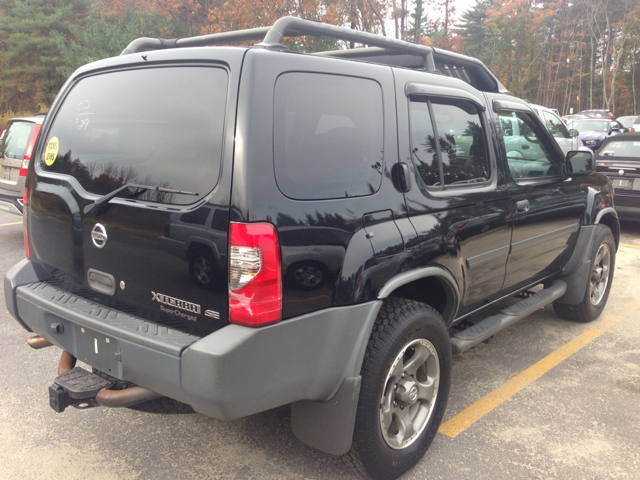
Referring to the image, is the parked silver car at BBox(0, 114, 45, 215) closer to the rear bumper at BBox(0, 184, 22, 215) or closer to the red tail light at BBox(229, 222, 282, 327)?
the rear bumper at BBox(0, 184, 22, 215)

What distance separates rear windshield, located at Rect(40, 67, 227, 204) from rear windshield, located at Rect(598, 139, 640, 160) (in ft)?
26.9

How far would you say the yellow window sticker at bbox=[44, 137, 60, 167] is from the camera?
9.17ft

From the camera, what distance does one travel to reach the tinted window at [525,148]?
141 inches

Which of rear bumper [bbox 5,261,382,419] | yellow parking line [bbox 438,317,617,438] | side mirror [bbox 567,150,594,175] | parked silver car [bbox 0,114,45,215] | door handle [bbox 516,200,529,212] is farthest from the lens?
parked silver car [bbox 0,114,45,215]

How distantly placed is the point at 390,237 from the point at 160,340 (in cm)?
108

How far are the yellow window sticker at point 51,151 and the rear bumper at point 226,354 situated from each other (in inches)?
29.9

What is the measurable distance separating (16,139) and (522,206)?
6723 mm

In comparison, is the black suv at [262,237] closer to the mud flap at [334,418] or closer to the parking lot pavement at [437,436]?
the mud flap at [334,418]

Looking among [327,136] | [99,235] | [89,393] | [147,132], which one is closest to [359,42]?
[327,136]

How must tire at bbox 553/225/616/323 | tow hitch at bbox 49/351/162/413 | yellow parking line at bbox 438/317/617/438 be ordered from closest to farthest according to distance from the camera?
tow hitch at bbox 49/351/162/413
yellow parking line at bbox 438/317/617/438
tire at bbox 553/225/616/323

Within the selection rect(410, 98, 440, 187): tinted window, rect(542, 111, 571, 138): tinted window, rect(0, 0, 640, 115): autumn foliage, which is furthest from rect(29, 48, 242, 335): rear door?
rect(0, 0, 640, 115): autumn foliage

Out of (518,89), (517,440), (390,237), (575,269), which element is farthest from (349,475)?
(518,89)

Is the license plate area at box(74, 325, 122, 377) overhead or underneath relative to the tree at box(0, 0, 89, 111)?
underneath

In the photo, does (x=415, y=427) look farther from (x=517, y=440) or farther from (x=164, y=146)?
(x=164, y=146)
